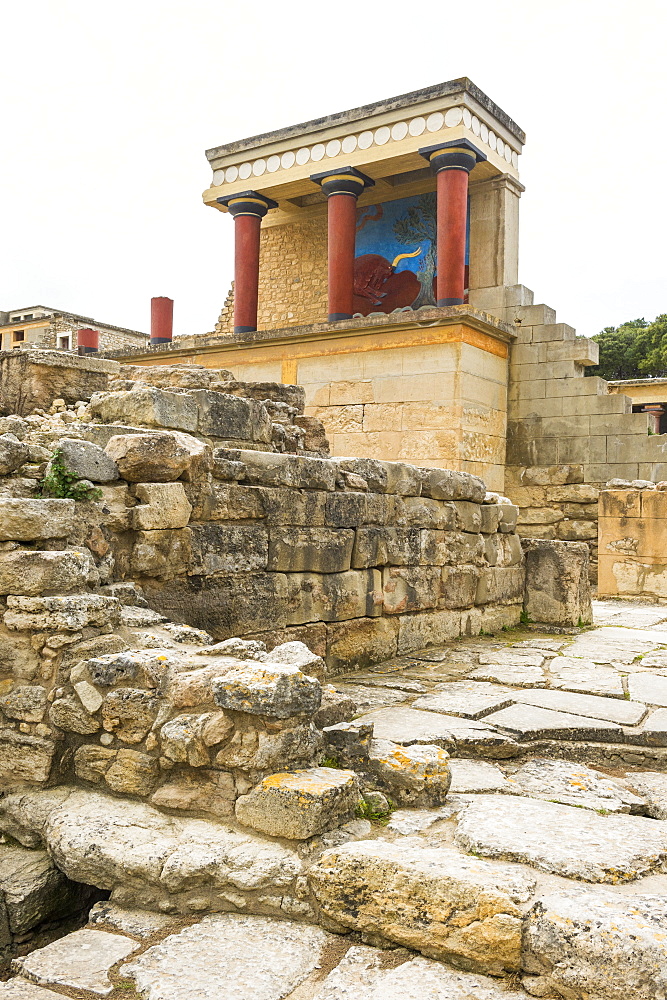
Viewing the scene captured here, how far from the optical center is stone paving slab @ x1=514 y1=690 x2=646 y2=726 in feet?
13.8

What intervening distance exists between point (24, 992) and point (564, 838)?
1.68 metres

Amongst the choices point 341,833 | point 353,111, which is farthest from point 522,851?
point 353,111

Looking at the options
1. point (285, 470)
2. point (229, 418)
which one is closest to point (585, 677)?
point (285, 470)

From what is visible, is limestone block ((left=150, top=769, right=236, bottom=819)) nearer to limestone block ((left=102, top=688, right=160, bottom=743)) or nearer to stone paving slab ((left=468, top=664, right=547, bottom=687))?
limestone block ((left=102, top=688, right=160, bottom=743))

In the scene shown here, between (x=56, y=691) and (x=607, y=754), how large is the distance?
2.59 metres

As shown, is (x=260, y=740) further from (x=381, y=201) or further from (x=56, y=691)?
(x=381, y=201)

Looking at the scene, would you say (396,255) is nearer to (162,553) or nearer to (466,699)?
(466,699)

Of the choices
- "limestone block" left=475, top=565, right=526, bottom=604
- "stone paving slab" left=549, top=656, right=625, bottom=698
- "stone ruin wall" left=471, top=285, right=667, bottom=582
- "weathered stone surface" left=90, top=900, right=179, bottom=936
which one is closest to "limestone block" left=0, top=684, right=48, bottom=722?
"weathered stone surface" left=90, top=900, right=179, bottom=936

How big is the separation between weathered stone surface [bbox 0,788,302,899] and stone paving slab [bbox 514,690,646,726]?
2375 mm

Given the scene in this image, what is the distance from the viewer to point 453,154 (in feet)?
37.8

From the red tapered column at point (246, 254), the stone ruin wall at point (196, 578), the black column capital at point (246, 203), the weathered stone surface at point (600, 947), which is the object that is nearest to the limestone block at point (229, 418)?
the stone ruin wall at point (196, 578)

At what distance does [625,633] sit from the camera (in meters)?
7.32

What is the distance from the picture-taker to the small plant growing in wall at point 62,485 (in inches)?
144

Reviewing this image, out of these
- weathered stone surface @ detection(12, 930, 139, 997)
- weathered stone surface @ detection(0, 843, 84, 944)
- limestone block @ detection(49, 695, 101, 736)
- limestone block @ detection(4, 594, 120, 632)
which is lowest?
weathered stone surface @ detection(0, 843, 84, 944)
